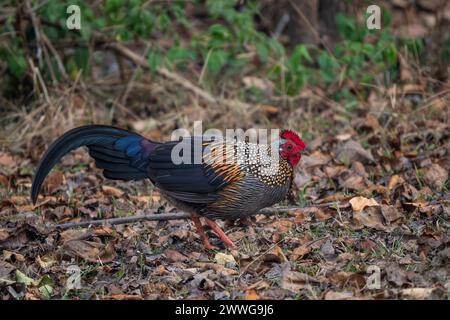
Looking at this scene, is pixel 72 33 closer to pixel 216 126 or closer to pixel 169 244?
pixel 216 126

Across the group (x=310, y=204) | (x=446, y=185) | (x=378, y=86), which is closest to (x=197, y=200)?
(x=310, y=204)

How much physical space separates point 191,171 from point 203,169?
8 cm

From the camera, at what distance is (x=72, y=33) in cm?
808

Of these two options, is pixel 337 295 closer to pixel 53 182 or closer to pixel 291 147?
pixel 291 147

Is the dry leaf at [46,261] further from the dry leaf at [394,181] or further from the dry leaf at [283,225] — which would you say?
the dry leaf at [394,181]

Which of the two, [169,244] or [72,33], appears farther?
[72,33]

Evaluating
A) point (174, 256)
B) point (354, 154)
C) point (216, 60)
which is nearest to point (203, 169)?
point (174, 256)

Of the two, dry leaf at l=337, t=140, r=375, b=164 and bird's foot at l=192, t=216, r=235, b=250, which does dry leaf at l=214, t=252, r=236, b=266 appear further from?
dry leaf at l=337, t=140, r=375, b=164

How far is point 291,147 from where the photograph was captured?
5.02m

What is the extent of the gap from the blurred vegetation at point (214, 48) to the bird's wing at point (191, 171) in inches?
103

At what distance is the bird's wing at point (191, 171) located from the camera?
4.91 m
